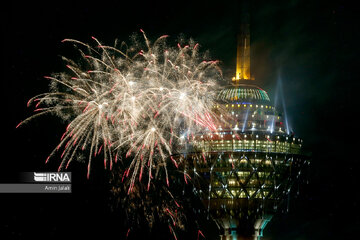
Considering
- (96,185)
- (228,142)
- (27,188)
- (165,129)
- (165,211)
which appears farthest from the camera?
(228,142)

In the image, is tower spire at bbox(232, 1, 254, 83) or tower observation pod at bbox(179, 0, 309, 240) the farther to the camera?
tower spire at bbox(232, 1, 254, 83)

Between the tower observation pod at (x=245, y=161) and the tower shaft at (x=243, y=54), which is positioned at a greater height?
the tower shaft at (x=243, y=54)

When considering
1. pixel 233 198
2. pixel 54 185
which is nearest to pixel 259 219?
pixel 233 198

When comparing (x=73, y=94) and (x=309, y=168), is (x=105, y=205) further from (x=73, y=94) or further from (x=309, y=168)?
(x=309, y=168)

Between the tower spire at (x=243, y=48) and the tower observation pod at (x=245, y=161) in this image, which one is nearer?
the tower observation pod at (x=245, y=161)

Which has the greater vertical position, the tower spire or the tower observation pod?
the tower spire

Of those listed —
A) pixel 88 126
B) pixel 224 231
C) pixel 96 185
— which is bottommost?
pixel 224 231
